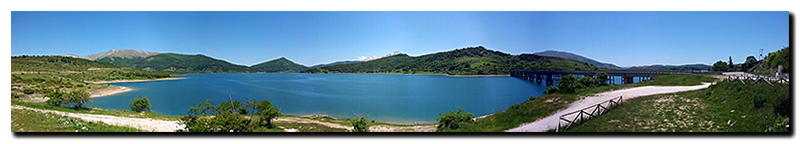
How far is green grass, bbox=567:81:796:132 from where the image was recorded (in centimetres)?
786

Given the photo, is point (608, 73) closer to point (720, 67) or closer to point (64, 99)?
point (720, 67)

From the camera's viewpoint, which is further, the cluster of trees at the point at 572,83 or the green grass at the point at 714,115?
the cluster of trees at the point at 572,83

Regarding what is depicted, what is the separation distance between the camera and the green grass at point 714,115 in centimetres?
786

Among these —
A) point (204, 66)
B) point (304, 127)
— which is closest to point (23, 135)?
point (304, 127)

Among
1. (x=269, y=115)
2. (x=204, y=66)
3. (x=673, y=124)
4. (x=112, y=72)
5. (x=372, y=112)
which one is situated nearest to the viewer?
(x=673, y=124)

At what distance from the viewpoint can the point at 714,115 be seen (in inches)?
347

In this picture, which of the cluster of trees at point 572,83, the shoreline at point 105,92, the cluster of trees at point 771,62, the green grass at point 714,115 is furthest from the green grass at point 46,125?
the shoreline at point 105,92

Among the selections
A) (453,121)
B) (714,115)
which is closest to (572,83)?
(714,115)

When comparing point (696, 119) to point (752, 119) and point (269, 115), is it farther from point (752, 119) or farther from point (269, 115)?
point (269, 115)

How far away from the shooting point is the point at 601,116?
9.66 meters

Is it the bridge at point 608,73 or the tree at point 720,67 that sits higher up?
the tree at point 720,67

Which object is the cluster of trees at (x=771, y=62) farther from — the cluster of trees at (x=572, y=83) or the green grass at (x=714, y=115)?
the cluster of trees at (x=572, y=83)

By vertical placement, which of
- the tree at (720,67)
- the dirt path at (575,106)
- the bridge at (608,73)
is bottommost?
the dirt path at (575,106)

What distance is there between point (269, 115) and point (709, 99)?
17548 mm
